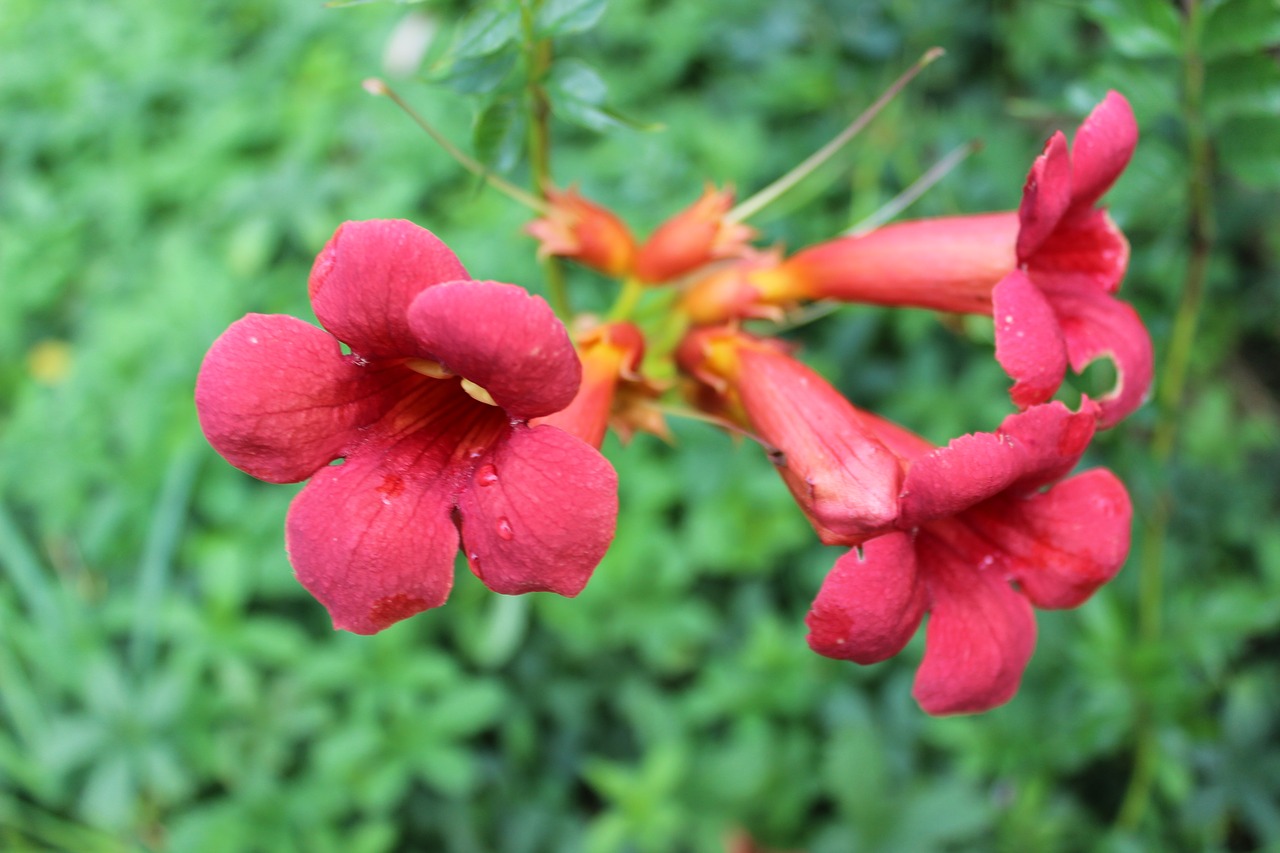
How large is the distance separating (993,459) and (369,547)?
0.72 meters

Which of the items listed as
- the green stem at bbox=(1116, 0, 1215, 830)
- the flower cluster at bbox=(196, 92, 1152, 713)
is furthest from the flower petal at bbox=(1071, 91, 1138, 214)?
the green stem at bbox=(1116, 0, 1215, 830)

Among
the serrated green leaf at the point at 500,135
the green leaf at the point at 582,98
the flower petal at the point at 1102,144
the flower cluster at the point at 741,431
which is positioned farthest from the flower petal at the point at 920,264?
the serrated green leaf at the point at 500,135

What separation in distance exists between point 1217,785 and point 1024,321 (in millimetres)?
1769

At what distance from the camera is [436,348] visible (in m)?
1.04

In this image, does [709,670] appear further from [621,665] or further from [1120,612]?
[1120,612]

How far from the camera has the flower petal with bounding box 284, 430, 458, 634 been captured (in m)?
1.04

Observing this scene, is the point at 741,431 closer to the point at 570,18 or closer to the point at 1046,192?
the point at 1046,192

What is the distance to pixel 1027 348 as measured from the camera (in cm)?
108

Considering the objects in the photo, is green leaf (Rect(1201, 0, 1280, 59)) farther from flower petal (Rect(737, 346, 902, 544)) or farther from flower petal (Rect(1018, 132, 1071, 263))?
flower petal (Rect(737, 346, 902, 544))

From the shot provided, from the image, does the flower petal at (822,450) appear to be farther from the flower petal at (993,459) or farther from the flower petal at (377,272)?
the flower petal at (377,272)

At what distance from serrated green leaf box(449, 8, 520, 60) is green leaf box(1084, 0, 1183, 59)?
0.97 m

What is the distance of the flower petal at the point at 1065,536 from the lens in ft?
3.88

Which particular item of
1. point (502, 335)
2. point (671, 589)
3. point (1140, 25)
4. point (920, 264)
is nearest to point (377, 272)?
point (502, 335)

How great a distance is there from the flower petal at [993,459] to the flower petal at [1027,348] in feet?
0.10
